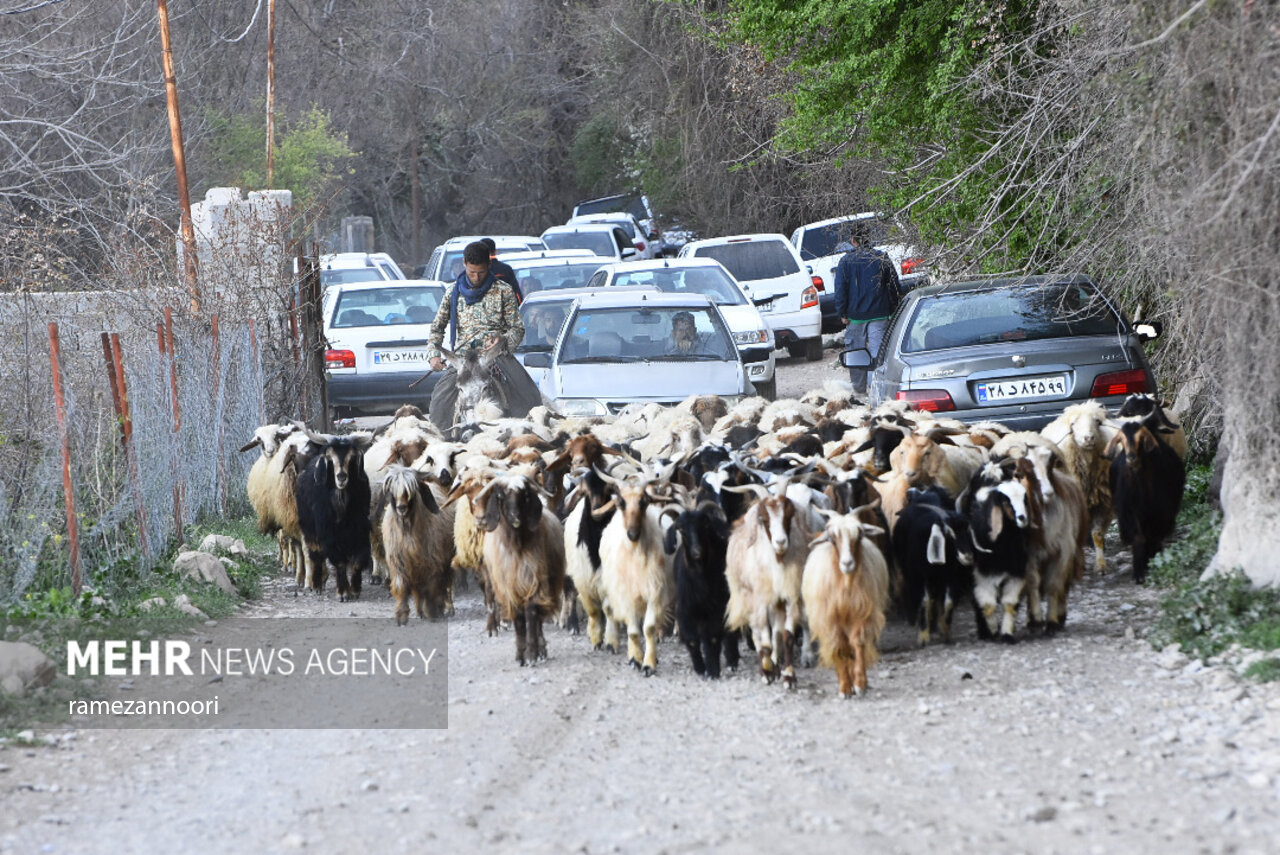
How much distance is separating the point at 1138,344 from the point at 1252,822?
21.5ft

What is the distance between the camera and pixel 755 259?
24250 mm

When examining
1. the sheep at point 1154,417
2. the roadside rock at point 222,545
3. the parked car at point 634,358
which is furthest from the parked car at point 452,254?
the sheep at point 1154,417

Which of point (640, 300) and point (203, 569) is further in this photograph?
point (640, 300)

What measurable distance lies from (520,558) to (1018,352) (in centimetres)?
438

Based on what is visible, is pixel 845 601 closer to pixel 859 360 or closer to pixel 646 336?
pixel 859 360

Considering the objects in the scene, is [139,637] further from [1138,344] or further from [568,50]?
[568,50]

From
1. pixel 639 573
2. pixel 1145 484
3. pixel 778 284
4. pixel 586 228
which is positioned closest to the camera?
pixel 639 573

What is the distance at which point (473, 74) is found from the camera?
154ft

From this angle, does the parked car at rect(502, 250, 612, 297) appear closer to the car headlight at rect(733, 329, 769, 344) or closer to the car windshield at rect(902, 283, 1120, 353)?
the car headlight at rect(733, 329, 769, 344)

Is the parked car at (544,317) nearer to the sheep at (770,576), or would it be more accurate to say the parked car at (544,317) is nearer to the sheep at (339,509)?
the sheep at (339,509)

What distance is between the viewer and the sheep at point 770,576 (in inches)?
295

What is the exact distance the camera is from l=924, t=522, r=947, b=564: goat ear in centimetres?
798

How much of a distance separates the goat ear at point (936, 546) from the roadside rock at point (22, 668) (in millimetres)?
4407

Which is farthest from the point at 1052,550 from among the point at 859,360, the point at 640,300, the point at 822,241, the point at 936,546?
the point at 822,241
